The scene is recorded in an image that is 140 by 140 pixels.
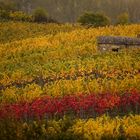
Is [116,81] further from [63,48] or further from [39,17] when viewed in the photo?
[39,17]

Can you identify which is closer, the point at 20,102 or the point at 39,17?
the point at 20,102

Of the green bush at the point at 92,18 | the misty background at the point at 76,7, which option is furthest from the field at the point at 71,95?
the misty background at the point at 76,7

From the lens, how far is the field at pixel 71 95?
53.2 ft

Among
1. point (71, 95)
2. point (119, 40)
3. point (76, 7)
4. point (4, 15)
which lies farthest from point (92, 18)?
point (71, 95)

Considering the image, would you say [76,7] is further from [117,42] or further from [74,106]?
[74,106]

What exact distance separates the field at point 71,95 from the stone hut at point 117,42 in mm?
881

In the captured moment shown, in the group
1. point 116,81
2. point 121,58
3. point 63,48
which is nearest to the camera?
point 116,81

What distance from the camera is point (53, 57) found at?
125 ft

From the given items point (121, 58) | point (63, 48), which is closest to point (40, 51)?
point (63, 48)

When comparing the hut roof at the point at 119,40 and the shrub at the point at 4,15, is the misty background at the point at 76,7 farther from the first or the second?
the hut roof at the point at 119,40

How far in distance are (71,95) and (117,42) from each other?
13.7 meters

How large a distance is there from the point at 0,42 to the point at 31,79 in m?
25.0

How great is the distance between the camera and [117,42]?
36844mm

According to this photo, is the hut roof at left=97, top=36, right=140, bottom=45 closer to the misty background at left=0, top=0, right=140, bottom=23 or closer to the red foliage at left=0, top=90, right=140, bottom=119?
the red foliage at left=0, top=90, right=140, bottom=119
